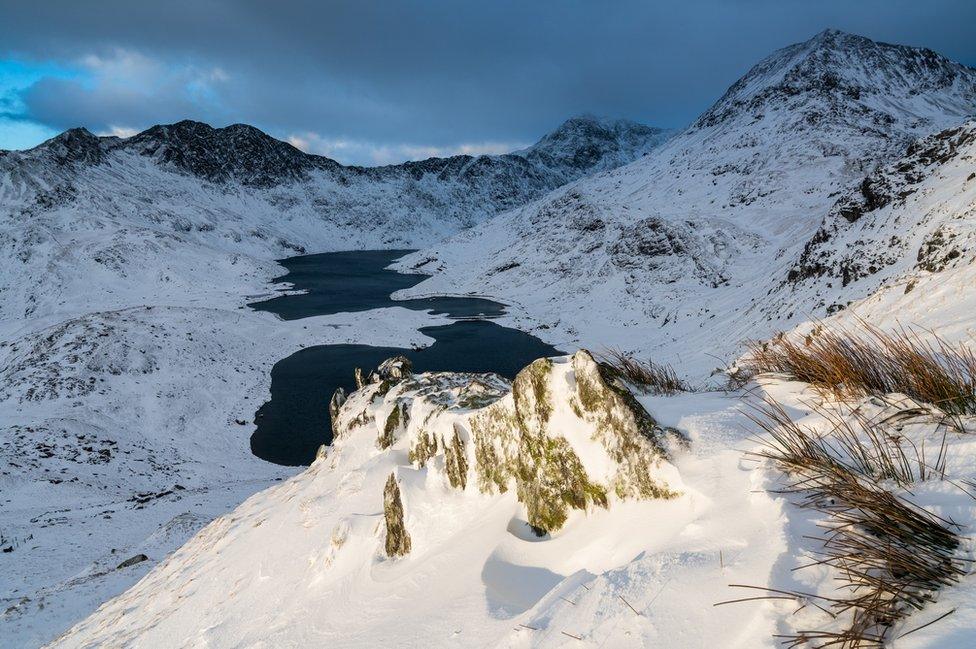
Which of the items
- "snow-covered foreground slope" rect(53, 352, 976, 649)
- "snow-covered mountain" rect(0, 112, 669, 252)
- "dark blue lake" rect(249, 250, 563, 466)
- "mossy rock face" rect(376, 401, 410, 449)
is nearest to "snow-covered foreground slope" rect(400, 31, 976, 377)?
"dark blue lake" rect(249, 250, 563, 466)

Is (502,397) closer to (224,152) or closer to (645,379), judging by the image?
(645,379)

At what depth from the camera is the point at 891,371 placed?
3.69 m

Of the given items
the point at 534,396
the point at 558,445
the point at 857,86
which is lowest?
the point at 558,445

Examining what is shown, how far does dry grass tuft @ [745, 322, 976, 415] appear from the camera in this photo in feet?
10.2

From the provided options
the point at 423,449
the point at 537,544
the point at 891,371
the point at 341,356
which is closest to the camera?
the point at 891,371

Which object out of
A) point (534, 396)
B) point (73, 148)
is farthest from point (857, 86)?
point (73, 148)

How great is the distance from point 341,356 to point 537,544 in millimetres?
34148

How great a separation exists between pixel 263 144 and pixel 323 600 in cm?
15255

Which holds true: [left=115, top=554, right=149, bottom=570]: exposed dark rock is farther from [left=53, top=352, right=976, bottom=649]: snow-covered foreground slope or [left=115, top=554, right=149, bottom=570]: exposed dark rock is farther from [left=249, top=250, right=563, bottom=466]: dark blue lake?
[left=249, top=250, right=563, bottom=466]: dark blue lake

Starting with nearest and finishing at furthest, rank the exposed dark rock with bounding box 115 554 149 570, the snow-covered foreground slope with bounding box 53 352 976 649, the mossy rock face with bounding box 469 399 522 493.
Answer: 1. the snow-covered foreground slope with bounding box 53 352 976 649
2. the mossy rock face with bounding box 469 399 522 493
3. the exposed dark rock with bounding box 115 554 149 570

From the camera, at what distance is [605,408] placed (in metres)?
4.68

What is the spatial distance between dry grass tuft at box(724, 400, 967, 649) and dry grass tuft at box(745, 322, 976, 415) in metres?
0.33

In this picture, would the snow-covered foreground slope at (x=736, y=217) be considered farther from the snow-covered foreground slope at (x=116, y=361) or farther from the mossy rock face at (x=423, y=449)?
the snow-covered foreground slope at (x=116, y=361)

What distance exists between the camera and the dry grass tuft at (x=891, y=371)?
3102 millimetres
